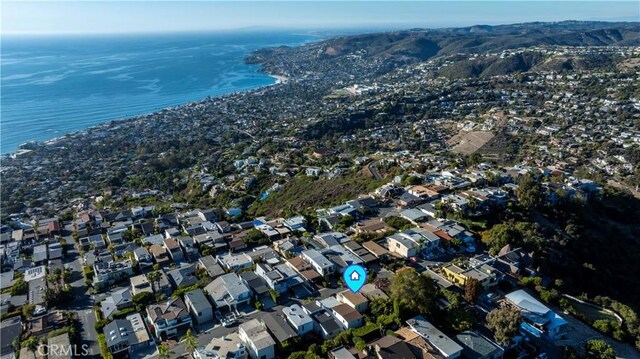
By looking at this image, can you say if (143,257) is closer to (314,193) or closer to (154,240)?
(154,240)

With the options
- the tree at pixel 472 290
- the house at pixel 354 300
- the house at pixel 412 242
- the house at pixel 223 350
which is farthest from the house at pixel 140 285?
the tree at pixel 472 290

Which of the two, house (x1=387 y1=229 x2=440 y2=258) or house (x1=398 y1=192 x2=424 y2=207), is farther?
house (x1=398 y1=192 x2=424 y2=207)

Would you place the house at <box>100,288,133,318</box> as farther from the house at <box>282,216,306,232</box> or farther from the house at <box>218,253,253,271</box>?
the house at <box>282,216,306,232</box>

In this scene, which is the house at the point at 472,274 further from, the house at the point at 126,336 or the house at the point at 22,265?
the house at the point at 22,265

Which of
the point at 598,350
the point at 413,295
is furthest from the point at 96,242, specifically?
the point at 598,350

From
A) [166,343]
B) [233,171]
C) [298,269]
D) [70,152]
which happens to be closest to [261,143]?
[233,171]

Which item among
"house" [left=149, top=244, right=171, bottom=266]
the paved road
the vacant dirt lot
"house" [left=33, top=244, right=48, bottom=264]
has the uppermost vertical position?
"house" [left=149, top=244, right=171, bottom=266]

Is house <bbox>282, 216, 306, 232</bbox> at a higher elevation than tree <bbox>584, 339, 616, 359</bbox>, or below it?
higher

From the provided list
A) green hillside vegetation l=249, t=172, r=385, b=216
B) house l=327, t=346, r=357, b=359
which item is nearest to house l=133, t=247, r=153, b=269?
green hillside vegetation l=249, t=172, r=385, b=216
